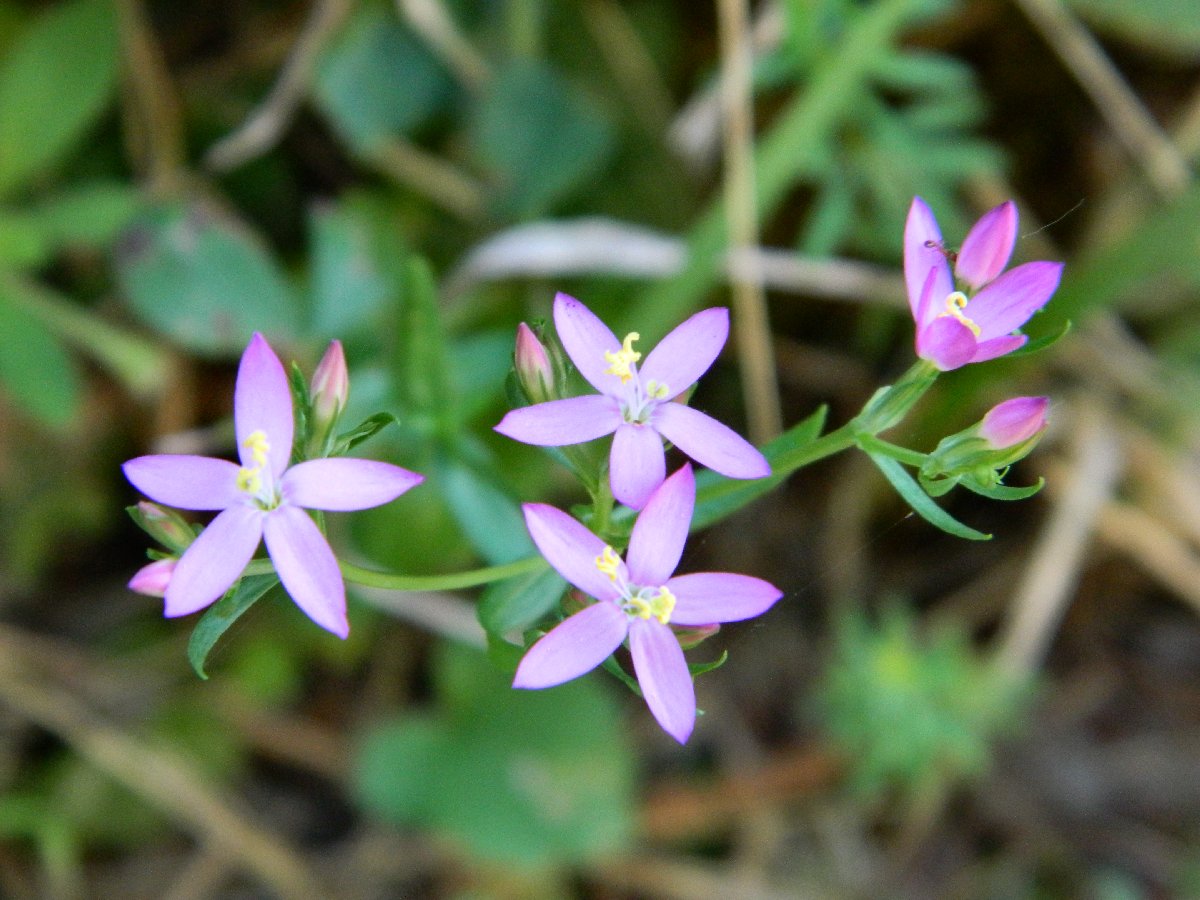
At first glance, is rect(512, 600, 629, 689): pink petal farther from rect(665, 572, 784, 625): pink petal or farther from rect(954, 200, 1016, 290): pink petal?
rect(954, 200, 1016, 290): pink petal

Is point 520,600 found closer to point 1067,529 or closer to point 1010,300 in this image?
point 1010,300

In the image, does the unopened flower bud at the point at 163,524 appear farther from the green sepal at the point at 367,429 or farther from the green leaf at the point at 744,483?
the green leaf at the point at 744,483

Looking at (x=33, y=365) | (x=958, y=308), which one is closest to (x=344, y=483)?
(x=958, y=308)

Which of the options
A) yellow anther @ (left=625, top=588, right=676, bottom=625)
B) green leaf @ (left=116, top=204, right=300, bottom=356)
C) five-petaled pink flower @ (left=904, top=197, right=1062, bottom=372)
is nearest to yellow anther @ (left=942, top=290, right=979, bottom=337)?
five-petaled pink flower @ (left=904, top=197, right=1062, bottom=372)

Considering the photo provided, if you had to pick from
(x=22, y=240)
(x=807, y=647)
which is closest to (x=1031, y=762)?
(x=807, y=647)

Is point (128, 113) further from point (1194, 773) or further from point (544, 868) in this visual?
point (1194, 773)

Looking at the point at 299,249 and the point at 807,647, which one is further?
the point at 807,647
